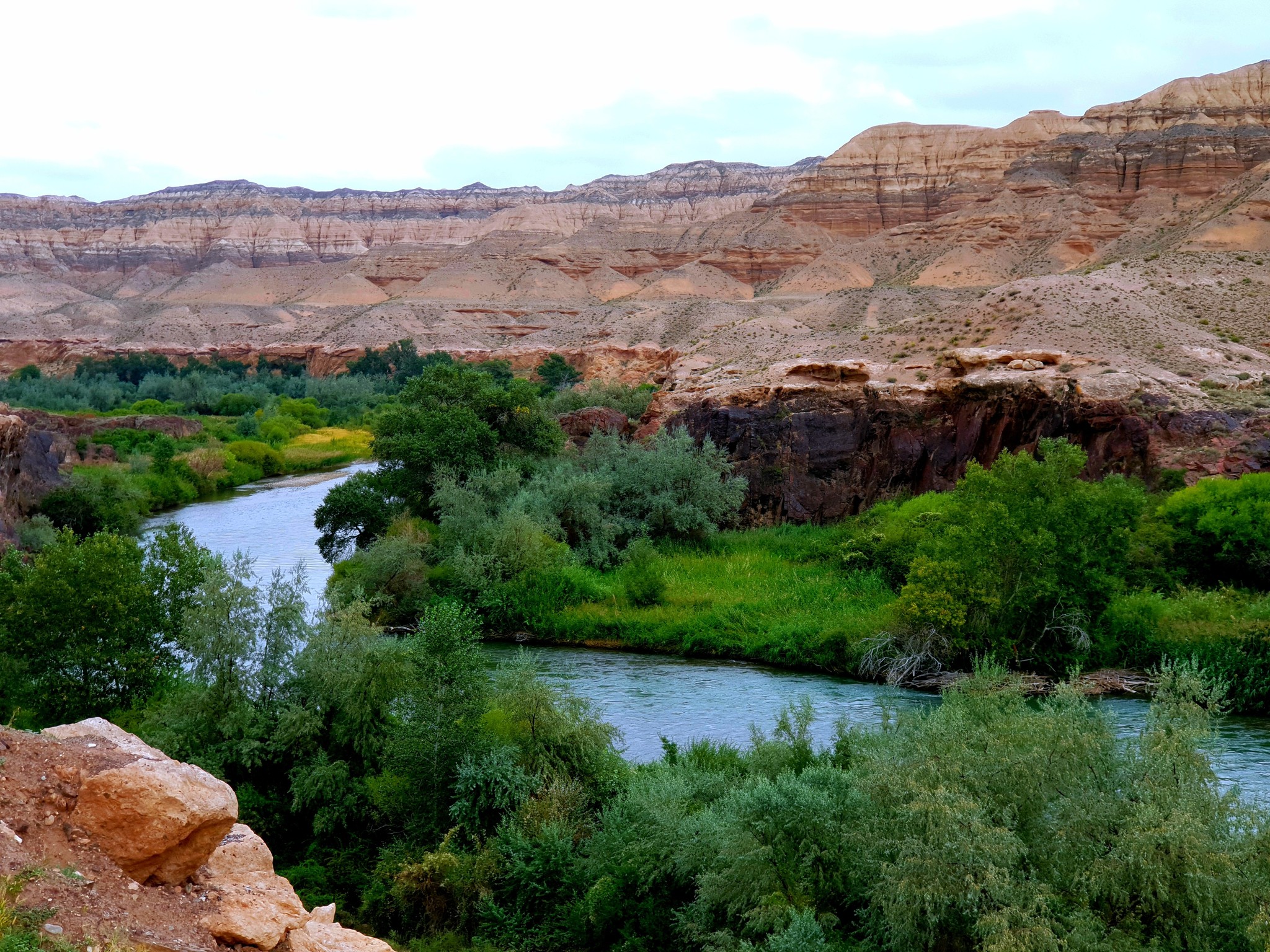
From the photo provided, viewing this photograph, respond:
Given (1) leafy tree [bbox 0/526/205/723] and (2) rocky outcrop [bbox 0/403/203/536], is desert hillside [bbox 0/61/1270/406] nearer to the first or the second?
(2) rocky outcrop [bbox 0/403/203/536]

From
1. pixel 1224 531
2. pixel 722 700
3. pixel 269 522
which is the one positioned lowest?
pixel 269 522

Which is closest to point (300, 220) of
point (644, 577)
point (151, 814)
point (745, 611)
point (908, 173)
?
point (908, 173)

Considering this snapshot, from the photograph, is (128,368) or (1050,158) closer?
(1050,158)

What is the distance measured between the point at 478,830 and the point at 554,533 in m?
19.2

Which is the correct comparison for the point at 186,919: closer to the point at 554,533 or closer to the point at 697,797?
the point at 697,797

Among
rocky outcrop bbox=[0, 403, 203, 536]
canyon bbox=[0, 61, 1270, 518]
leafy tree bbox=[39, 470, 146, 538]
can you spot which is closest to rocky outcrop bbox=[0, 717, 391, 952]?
rocky outcrop bbox=[0, 403, 203, 536]

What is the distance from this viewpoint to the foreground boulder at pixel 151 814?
931 centimetres

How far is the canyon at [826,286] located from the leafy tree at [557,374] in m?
1.99

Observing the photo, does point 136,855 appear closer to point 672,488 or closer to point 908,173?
point 672,488

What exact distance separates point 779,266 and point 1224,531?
316ft

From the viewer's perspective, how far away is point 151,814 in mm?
9367

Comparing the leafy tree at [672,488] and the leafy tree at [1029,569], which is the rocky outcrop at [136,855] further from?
the leafy tree at [672,488]

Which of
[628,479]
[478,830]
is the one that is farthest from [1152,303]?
[478,830]

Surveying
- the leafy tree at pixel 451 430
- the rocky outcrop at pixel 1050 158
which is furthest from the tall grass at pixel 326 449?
the rocky outcrop at pixel 1050 158
